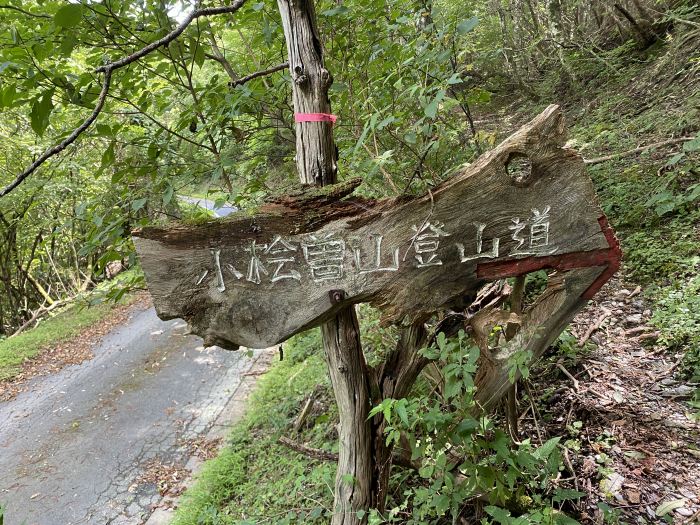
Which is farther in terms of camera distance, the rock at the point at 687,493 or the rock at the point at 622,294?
the rock at the point at 622,294

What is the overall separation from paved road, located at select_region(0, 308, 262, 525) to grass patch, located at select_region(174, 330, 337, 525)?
0.62m

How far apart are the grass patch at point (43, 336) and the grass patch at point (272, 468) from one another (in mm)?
3657

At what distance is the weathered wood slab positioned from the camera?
62.8 inches

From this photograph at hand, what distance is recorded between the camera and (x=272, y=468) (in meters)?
3.70

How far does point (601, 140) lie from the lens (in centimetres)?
507

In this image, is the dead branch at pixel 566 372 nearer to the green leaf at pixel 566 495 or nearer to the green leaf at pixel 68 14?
the green leaf at pixel 566 495

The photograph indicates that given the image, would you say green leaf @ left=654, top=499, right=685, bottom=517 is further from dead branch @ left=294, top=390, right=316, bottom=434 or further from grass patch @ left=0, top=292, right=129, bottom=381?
grass patch @ left=0, top=292, right=129, bottom=381

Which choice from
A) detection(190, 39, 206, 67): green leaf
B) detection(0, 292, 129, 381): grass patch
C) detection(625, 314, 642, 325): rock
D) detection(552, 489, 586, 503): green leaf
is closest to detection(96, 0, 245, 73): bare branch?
detection(190, 39, 206, 67): green leaf

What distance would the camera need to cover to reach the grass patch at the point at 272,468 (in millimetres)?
3008

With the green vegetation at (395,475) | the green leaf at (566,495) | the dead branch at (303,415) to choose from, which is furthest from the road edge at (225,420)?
the green leaf at (566,495)

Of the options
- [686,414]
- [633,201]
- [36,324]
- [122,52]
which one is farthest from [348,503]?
[36,324]

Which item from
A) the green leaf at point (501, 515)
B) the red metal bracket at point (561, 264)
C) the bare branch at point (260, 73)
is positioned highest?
the bare branch at point (260, 73)

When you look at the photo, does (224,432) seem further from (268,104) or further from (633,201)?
(633,201)

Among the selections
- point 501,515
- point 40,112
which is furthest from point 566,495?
point 40,112
